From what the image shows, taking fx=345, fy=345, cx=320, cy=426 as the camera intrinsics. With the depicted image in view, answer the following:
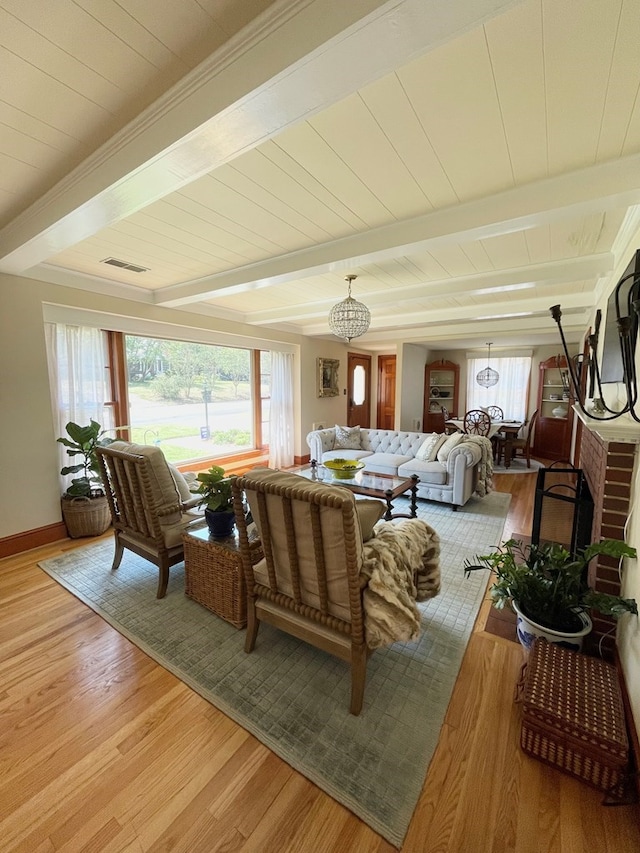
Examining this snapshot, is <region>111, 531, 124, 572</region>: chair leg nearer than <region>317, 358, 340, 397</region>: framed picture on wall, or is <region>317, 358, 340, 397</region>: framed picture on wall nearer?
<region>111, 531, 124, 572</region>: chair leg

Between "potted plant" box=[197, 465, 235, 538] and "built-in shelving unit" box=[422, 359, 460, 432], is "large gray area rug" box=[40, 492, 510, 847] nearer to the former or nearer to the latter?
"potted plant" box=[197, 465, 235, 538]

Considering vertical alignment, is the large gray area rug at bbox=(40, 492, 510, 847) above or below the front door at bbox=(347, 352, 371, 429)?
below

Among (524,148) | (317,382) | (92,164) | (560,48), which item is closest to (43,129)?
(92,164)

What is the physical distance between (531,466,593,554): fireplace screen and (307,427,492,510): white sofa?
4.45ft

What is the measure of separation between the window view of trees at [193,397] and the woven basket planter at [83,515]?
968 millimetres

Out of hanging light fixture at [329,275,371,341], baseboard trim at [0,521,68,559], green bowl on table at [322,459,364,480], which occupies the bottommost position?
baseboard trim at [0,521,68,559]

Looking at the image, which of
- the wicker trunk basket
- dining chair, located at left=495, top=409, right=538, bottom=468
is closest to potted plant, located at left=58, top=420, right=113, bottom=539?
the wicker trunk basket

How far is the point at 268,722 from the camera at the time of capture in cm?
144

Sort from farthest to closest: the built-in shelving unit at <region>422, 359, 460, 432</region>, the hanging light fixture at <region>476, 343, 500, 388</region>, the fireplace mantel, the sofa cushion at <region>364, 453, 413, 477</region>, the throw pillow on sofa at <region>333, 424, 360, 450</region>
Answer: the built-in shelving unit at <region>422, 359, 460, 432</region> < the hanging light fixture at <region>476, 343, 500, 388</region> < the throw pillow on sofa at <region>333, 424, 360, 450</region> < the sofa cushion at <region>364, 453, 413, 477</region> < the fireplace mantel

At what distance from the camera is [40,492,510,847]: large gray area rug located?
1.24 m

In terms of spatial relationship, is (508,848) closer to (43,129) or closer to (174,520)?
(174,520)

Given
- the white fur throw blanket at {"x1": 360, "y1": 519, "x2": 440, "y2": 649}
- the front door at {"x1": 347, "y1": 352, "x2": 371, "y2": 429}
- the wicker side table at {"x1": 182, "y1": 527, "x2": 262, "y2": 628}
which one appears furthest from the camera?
the front door at {"x1": 347, "y1": 352, "x2": 371, "y2": 429}

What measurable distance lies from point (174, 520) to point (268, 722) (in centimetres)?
135

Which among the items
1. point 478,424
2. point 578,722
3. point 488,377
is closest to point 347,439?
point 478,424
